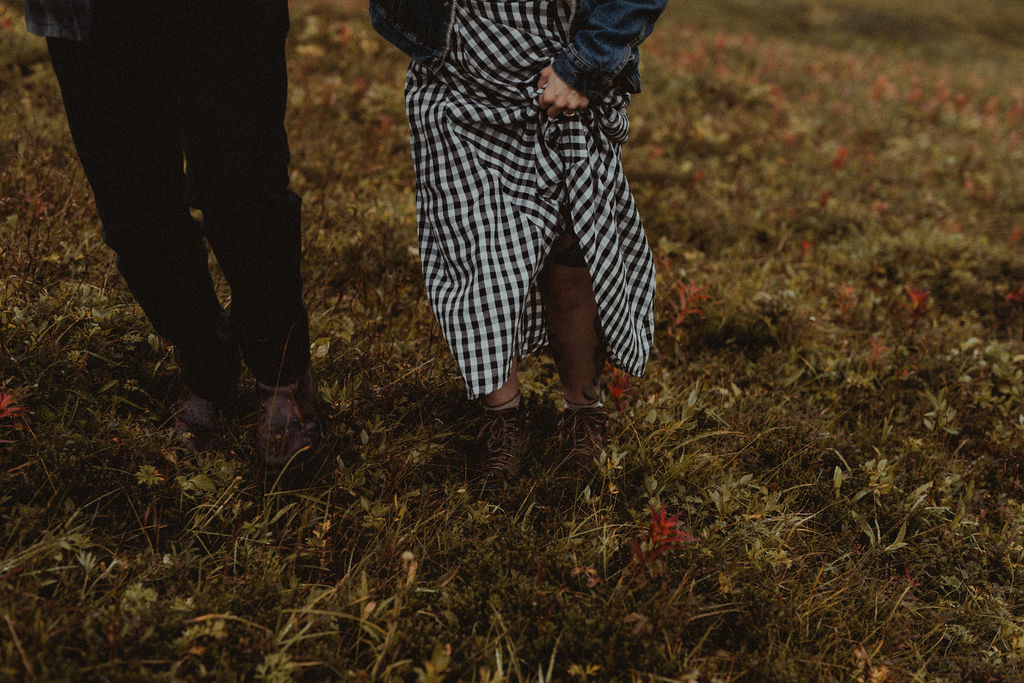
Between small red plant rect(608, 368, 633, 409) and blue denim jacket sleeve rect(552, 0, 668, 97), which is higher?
blue denim jacket sleeve rect(552, 0, 668, 97)

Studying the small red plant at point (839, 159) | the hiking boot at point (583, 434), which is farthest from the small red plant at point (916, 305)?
the small red plant at point (839, 159)

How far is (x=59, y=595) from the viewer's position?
6.35 feet

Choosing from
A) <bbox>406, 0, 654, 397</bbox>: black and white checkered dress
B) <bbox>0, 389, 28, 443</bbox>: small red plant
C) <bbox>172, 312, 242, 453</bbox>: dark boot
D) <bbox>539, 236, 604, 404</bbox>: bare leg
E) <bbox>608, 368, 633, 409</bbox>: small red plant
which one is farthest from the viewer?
<bbox>608, 368, 633, 409</bbox>: small red plant

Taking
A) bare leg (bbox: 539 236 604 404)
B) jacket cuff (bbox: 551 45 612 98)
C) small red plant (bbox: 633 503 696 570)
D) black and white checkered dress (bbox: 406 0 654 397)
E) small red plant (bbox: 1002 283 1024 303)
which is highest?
jacket cuff (bbox: 551 45 612 98)

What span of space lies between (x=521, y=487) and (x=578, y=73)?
1.46 m

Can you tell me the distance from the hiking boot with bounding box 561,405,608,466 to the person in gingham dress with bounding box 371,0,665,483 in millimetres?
319

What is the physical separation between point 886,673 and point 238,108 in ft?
8.33

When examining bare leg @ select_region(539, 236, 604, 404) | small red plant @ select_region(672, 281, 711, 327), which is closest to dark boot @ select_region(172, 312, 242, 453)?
bare leg @ select_region(539, 236, 604, 404)

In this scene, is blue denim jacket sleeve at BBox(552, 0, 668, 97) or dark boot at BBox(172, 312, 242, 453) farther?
dark boot at BBox(172, 312, 242, 453)

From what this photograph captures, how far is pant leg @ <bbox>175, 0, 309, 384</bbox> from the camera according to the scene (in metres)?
1.93

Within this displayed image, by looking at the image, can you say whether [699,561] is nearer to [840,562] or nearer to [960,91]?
[840,562]

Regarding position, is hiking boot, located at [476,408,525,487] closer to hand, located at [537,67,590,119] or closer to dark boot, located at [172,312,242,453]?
dark boot, located at [172,312,242,453]

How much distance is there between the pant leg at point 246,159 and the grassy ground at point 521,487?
0.57 metres

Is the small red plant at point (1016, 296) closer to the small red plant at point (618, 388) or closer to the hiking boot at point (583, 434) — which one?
the small red plant at point (618, 388)
